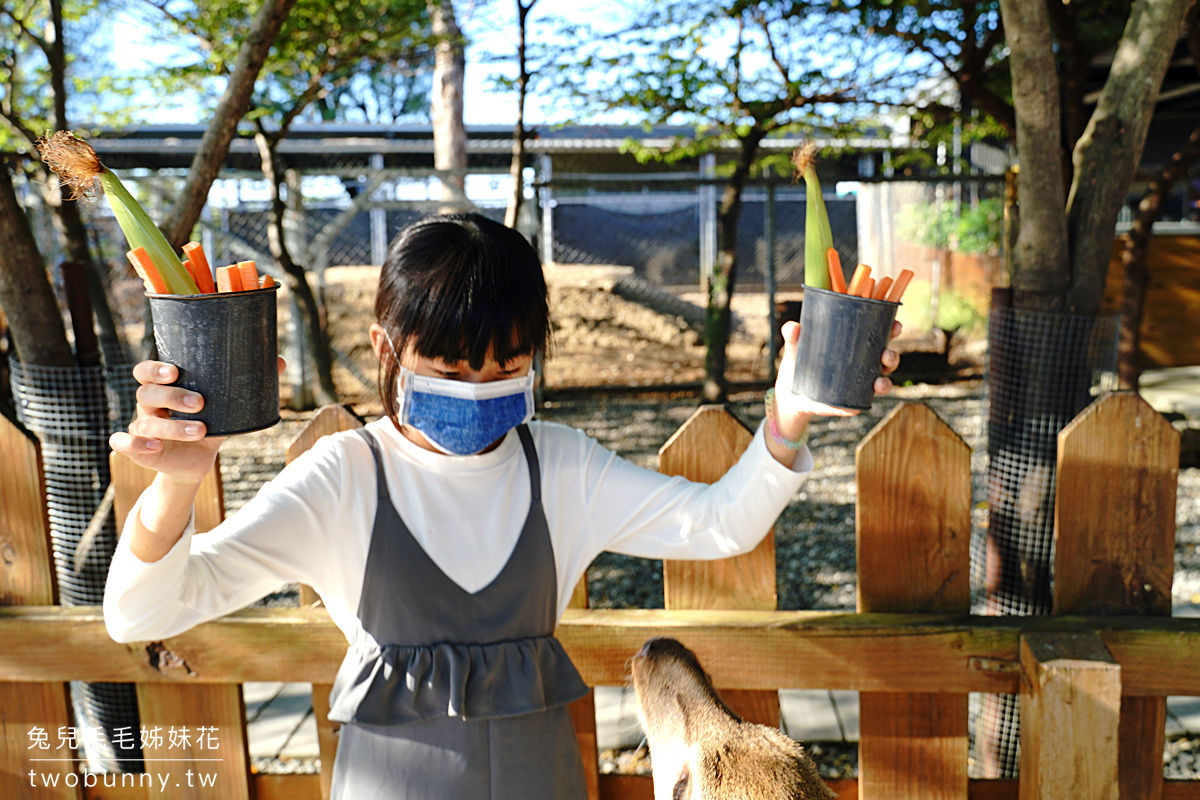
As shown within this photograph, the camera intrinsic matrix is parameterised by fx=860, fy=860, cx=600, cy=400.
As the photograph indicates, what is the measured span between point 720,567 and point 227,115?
62.9 inches

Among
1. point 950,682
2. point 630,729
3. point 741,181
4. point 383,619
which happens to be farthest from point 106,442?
point 741,181

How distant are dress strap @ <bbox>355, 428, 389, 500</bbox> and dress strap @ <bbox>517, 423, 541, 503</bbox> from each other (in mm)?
247

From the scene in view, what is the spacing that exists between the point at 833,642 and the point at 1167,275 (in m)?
10.9

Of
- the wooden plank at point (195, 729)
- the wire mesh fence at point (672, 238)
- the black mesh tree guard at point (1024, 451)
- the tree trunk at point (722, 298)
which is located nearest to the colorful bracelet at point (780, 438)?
the black mesh tree guard at point (1024, 451)

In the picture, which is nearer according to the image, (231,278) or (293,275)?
(231,278)

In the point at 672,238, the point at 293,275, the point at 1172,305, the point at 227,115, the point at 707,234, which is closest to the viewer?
the point at 227,115

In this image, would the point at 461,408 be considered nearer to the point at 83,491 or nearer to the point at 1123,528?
the point at 1123,528

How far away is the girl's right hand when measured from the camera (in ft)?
3.85

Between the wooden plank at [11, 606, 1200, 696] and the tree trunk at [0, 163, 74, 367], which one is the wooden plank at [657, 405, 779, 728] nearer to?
the wooden plank at [11, 606, 1200, 696]

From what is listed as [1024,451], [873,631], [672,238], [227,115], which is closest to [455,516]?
[873,631]

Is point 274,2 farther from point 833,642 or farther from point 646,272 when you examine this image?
point 646,272

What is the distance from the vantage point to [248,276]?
1.27m

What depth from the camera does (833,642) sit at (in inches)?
69.2

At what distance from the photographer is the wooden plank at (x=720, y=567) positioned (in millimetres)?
1823
